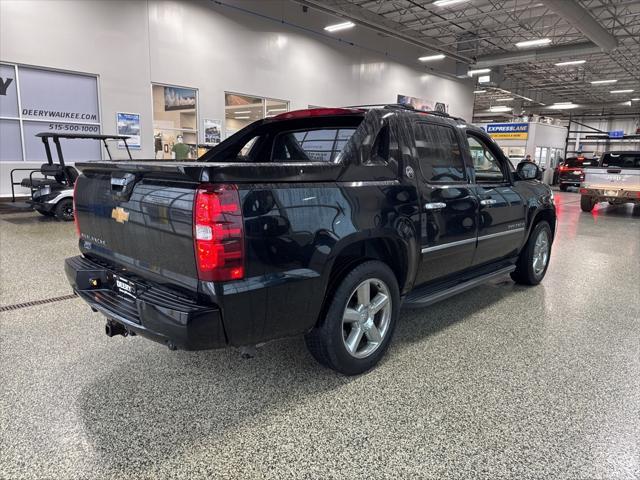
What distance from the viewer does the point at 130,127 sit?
11797 millimetres

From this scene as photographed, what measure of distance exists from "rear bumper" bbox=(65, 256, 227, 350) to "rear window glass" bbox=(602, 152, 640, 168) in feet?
43.0

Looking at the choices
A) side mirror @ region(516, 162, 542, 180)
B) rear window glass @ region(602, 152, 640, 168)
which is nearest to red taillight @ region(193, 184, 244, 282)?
side mirror @ region(516, 162, 542, 180)

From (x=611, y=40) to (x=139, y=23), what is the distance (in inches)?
616

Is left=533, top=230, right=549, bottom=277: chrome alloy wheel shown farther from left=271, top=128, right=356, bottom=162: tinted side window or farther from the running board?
left=271, top=128, right=356, bottom=162: tinted side window

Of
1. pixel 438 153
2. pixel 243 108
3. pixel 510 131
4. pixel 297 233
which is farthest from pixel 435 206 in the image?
pixel 510 131

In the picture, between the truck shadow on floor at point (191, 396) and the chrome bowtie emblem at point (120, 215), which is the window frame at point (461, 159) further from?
the chrome bowtie emblem at point (120, 215)

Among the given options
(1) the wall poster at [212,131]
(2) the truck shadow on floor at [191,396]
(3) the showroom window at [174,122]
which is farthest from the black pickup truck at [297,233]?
(1) the wall poster at [212,131]

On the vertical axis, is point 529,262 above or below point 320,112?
below

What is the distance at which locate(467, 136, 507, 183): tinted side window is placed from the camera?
3.90 metres

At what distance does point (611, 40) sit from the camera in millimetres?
15695

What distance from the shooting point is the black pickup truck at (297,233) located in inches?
79.7

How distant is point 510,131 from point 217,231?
2511 centimetres

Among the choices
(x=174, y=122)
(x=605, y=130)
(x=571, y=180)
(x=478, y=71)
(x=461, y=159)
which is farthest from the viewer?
(x=605, y=130)

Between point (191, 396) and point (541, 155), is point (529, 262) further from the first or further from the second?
point (541, 155)
